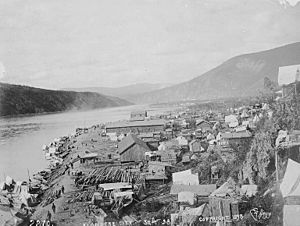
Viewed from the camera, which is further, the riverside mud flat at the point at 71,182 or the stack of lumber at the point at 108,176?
the stack of lumber at the point at 108,176

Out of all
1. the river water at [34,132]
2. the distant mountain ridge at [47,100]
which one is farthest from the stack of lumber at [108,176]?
the distant mountain ridge at [47,100]

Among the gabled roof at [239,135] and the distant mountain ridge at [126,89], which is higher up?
the distant mountain ridge at [126,89]

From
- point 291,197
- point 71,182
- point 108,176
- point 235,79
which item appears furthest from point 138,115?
point 291,197

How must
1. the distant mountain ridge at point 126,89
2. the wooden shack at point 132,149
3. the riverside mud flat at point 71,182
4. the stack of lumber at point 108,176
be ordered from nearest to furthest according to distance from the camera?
the riverside mud flat at point 71,182 < the stack of lumber at point 108,176 < the wooden shack at point 132,149 < the distant mountain ridge at point 126,89

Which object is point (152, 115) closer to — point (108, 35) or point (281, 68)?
point (108, 35)

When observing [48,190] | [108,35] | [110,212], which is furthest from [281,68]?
[48,190]

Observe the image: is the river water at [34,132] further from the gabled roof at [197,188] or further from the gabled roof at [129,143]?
the gabled roof at [197,188]

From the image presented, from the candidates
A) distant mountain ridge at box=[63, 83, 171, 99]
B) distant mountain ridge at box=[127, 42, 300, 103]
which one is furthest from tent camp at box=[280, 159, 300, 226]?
distant mountain ridge at box=[63, 83, 171, 99]
